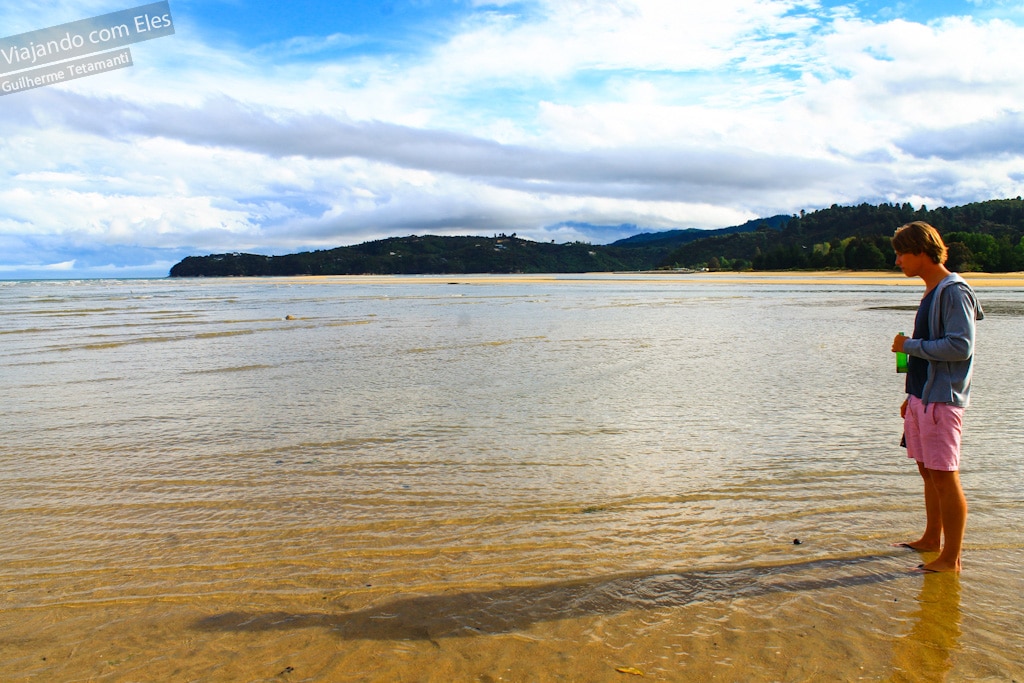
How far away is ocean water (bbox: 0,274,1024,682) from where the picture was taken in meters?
3.43

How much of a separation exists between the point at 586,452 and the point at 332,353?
10285 mm

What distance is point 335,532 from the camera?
498 centimetres

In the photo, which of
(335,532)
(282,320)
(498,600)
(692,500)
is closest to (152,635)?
(335,532)

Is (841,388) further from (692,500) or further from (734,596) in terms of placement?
(734,596)

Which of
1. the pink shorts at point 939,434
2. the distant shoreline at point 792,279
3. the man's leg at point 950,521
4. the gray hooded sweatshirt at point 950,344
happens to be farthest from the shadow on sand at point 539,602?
the distant shoreline at point 792,279

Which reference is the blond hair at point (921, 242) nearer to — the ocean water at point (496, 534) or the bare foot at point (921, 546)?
the bare foot at point (921, 546)

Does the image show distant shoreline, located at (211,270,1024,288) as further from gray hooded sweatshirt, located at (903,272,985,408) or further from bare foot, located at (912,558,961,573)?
bare foot, located at (912,558,961,573)

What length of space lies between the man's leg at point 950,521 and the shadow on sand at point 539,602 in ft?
0.90

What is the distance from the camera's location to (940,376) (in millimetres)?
4324

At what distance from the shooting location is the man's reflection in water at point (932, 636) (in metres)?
3.23

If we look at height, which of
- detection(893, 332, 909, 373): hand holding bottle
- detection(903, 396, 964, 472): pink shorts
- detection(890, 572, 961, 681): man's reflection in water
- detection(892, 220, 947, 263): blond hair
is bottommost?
detection(890, 572, 961, 681): man's reflection in water

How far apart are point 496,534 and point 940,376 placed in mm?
3312

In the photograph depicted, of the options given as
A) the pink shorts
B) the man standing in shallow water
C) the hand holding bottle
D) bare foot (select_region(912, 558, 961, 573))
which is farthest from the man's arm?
bare foot (select_region(912, 558, 961, 573))

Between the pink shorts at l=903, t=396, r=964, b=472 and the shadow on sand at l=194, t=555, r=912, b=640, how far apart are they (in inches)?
31.1
